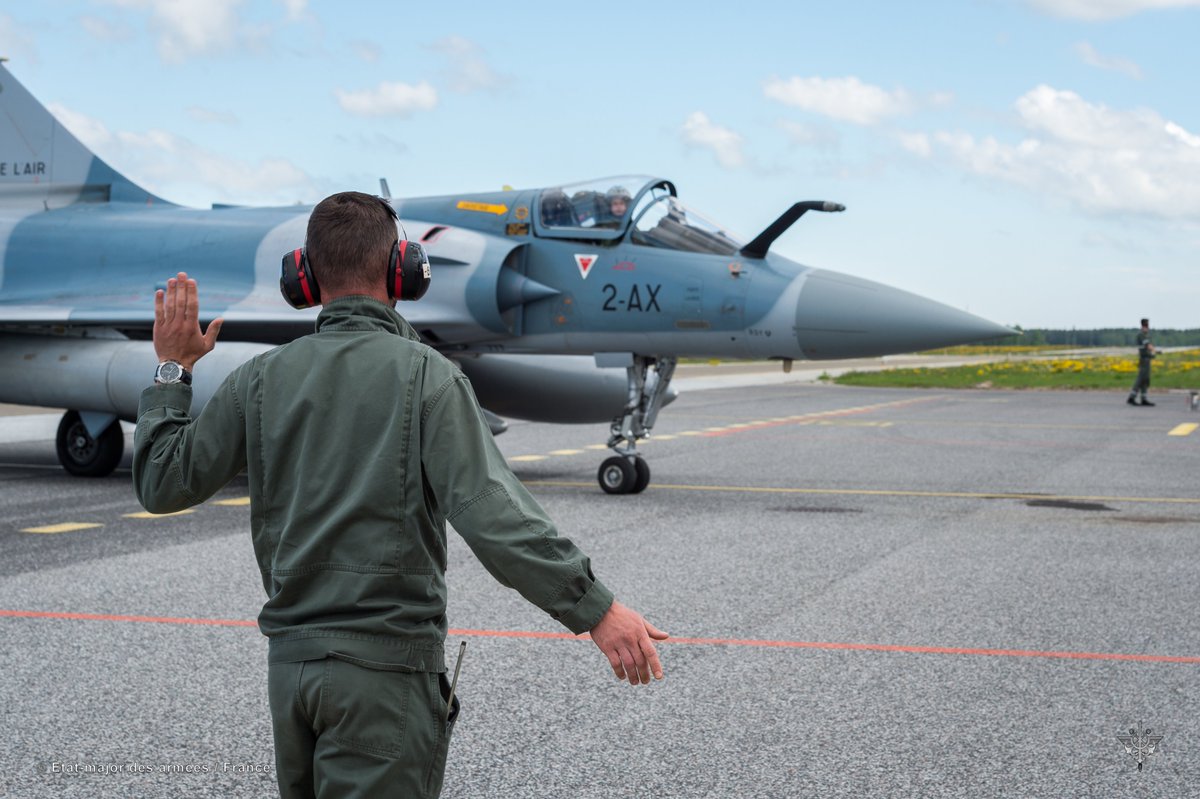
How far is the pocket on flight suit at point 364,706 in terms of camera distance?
221cm

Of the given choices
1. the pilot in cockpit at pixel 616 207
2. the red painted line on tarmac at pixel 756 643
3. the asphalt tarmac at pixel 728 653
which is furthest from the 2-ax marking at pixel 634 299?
the red painted line on tarmac at pixel 756 643

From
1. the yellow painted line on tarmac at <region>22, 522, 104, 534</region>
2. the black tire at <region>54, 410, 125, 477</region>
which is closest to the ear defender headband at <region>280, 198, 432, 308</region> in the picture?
the yellow painted line on tarmac at <region>22, 522, 104, 534</region>

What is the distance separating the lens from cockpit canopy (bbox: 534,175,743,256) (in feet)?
35.7

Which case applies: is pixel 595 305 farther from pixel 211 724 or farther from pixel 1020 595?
pixel 211 724

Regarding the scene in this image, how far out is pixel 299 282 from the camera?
8.38ft

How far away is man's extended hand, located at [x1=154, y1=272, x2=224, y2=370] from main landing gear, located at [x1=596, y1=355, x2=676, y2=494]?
27.2 feet

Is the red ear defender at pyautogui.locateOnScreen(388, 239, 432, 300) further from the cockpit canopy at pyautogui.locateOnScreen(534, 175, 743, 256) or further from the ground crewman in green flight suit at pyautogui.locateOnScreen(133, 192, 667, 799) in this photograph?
the cockpit canopy at pyautogui.locateOnScreen(534, 175, 743, 256)

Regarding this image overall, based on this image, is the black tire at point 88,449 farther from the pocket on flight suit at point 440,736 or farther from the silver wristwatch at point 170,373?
the pocket on flight suit at point 440,736

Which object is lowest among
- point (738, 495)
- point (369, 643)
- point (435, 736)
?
point (738, 495)

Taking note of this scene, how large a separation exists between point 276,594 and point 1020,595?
5096mm

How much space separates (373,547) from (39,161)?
46.6 ft

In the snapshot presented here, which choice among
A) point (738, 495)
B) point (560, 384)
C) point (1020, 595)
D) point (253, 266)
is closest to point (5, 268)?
point (253, 266)

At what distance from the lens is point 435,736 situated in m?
2.31

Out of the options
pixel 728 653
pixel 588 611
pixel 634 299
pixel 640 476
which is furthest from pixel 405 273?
pixel 640 476
